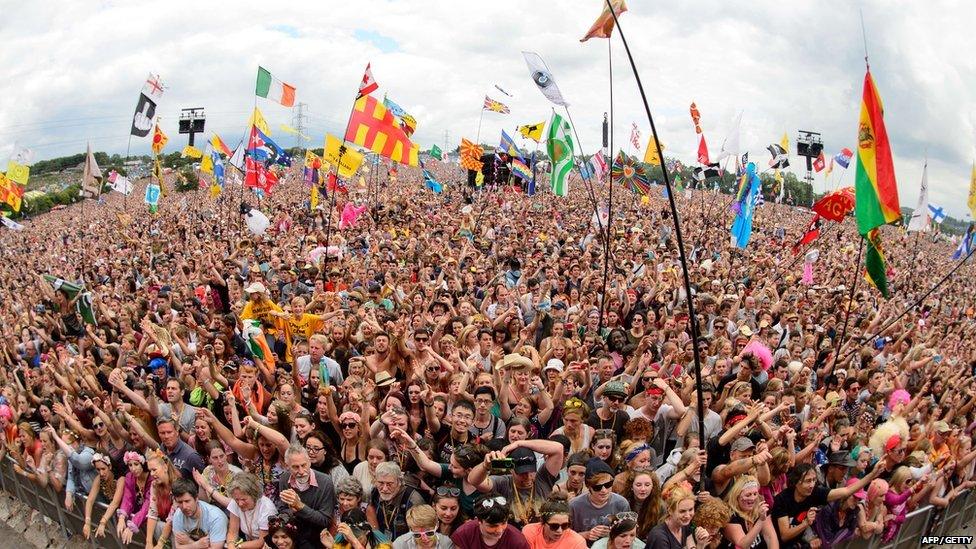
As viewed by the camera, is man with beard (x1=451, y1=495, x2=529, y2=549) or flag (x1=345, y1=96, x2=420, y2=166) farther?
flag (x1=345, y1=96, x2=420, y2=166)

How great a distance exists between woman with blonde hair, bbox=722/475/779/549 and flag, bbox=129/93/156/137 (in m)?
16.2

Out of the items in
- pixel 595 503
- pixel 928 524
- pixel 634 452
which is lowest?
pixel 928 524

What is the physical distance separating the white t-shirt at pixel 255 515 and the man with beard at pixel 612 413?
239cm

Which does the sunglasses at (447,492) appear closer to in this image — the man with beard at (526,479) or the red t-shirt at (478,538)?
the man with beard at (526,479)

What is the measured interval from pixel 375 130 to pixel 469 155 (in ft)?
37.6

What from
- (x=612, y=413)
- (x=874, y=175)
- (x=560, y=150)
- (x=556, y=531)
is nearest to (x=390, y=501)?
(x=556, y=531)

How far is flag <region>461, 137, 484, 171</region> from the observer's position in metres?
21.8

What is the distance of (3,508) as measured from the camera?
6785 mm

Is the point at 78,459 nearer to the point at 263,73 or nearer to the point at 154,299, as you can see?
the point at 154,299

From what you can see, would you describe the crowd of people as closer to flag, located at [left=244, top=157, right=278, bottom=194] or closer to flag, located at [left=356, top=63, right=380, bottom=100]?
flag, located at [left=356, top=63, right=380, bottom=100]

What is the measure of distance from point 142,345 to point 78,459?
226 cm

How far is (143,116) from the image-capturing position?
628 inches

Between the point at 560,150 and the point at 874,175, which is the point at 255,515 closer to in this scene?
the point at 874,175
